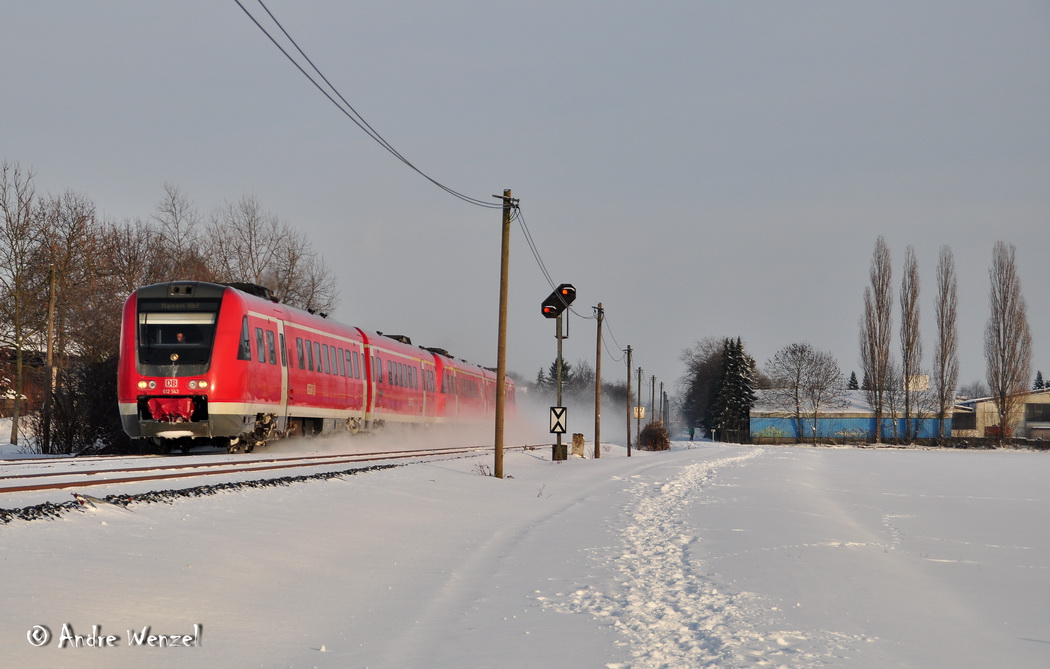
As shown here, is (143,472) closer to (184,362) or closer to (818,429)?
(184,362)

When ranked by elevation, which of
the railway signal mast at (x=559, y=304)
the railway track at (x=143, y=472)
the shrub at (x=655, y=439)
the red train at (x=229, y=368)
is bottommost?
the shrub at (x=655, y=439)

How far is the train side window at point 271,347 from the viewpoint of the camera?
78.7 feet

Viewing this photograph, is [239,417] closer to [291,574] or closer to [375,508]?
[375,508]

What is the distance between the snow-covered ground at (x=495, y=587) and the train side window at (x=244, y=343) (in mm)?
6191

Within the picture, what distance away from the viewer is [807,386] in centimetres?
10819

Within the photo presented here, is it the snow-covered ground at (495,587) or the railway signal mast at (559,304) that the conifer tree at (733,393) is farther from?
the snow-covered ground at (495,587)

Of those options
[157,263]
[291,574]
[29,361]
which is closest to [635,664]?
[291,574]

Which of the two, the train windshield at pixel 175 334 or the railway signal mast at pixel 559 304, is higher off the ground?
the railway signal mast at pixel 559 304

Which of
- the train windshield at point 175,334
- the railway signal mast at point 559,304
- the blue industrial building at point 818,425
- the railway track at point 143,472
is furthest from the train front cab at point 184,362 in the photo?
the blue industrial building at point 818,425

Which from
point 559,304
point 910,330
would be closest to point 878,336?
point 910,330

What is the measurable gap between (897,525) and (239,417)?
13580mm

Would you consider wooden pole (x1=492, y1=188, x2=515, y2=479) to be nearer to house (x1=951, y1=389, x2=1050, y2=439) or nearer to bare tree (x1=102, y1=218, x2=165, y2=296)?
bare tree (x1=102, y1=218, x2=165, y2=296)

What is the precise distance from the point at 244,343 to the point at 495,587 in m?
13.7

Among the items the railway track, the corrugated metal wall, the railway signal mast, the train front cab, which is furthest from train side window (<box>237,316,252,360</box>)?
the corrugated metal wall
